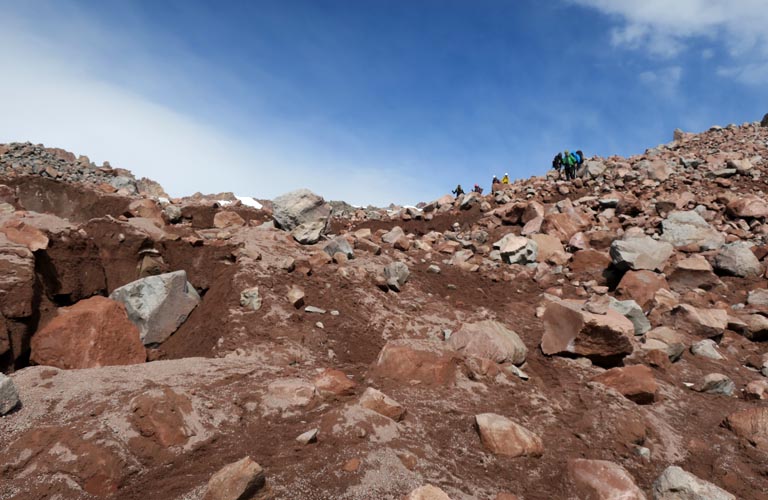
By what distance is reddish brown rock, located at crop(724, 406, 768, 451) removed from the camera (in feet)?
13.2

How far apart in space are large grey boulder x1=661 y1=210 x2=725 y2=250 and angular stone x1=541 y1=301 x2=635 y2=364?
5199mm

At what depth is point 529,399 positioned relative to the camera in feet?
15.0

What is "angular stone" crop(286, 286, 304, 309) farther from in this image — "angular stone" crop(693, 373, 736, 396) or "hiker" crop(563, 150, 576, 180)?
"hiker" crop(563, 150, 576, 180)

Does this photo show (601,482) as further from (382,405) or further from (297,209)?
(297,209)

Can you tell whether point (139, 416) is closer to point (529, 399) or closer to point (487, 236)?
point (529, 399)

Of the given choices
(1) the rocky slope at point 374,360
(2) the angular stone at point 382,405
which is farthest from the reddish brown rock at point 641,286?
(2) the angular stone at point 382,405

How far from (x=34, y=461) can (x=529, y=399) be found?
4.51 metres

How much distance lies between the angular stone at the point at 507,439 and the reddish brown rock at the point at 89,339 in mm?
4237

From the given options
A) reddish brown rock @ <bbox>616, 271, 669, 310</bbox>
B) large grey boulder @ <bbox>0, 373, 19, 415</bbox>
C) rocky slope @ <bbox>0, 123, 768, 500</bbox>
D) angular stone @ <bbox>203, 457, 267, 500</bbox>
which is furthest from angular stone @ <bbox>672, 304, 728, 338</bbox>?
large grey boulder @ <bbox>0, 373, 19, 415</bbox>

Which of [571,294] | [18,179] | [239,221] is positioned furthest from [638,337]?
[18,179]

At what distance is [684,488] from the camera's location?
3113 mm

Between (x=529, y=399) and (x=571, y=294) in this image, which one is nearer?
(x=529, y=399)

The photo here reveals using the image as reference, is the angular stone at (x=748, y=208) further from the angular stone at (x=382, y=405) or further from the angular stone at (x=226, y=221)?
the angular stone at (x=226, y=221)

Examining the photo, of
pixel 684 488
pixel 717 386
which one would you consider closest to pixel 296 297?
pixel 684 488
